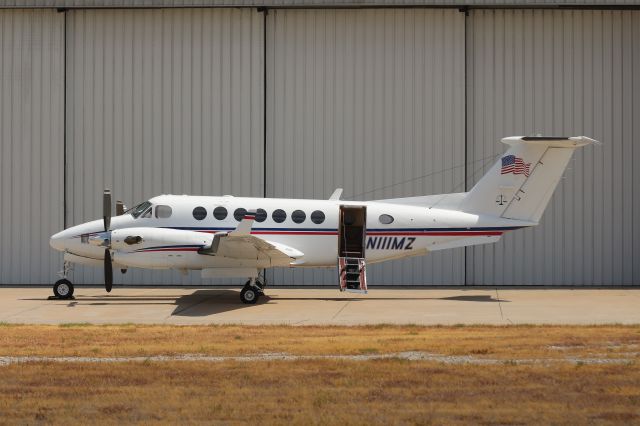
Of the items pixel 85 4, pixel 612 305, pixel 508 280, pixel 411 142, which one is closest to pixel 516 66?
pixel 411 142

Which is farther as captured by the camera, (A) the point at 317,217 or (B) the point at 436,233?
(A) the point at 317,217

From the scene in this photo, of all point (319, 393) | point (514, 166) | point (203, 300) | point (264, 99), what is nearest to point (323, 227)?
point (203, 300)

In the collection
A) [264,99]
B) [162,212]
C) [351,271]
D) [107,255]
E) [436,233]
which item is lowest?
[351,271]

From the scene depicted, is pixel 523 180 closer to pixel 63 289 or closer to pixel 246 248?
pixel 246 248

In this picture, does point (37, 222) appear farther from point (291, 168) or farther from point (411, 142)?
point (411, 142)

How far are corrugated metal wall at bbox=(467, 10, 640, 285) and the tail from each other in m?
5.78

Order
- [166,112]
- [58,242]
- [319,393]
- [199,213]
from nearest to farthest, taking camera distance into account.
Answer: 1. [319,393]
2. [58,242]
3. [199,213]
4. [166,112]

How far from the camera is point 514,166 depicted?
25.1 m

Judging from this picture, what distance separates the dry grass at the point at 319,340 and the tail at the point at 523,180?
6632 mm

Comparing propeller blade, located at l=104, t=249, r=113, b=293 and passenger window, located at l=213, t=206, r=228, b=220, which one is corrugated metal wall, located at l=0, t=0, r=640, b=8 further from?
propeller blade, located at l=104, t=249, r=113, b=293

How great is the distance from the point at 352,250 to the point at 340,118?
6.75 m

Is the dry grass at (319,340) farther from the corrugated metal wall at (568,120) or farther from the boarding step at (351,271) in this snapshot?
the corrugated metal wall at (568,120)

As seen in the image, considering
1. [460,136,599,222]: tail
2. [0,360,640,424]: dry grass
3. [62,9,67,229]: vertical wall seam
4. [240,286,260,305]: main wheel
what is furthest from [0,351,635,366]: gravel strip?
[62,9,67,229]: vertical wall seam

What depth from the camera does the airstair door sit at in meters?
A: 24.7
